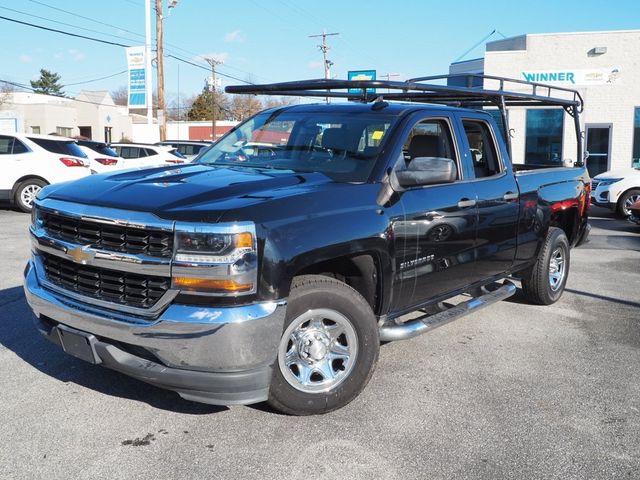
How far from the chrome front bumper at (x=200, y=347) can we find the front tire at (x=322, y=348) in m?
0.22

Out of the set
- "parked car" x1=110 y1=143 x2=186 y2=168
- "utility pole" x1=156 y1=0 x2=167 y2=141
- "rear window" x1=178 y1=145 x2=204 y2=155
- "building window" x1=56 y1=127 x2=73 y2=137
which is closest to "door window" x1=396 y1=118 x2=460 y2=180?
"parked car" x1=110 y1=143 x2=186 y2=168

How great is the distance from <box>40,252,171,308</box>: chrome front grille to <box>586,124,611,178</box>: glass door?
20.9 m

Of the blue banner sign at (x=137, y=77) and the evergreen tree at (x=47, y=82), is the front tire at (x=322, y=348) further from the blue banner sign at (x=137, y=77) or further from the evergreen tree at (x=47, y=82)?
the evergreen tree at (x=47, y=82)

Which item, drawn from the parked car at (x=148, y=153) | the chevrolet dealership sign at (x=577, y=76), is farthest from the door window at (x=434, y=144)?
the chevrolet dealership sign at (x=577, y=76)

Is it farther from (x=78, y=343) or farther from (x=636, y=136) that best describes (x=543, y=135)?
(x=78, y=343)

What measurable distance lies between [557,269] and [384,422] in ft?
12.9

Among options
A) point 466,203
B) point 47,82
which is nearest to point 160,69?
point 466,203

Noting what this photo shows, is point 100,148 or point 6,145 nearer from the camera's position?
point 6,145

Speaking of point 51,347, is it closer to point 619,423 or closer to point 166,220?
point 166,220

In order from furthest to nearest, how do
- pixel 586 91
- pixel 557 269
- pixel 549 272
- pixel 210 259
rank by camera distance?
1. pixel 586 91
2. pixel 557 269
3. pixel 549 272
4. pixel 210 259

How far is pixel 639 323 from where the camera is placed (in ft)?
20.3

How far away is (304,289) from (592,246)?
8884mm

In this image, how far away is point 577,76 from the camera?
21516 mm

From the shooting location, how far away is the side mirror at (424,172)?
14.0 ft
